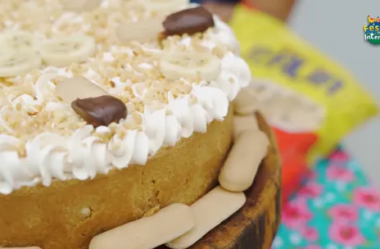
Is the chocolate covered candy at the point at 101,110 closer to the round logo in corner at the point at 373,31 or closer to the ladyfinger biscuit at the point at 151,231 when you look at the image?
the ladyfinger biscuit at the point at 151,231

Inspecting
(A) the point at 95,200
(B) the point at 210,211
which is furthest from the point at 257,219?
(A) the point at 95,200

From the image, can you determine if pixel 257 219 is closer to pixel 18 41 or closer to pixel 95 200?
pixel 95 200

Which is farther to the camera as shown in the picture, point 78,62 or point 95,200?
point 78,62

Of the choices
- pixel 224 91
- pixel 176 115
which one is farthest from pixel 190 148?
pixel 224 91

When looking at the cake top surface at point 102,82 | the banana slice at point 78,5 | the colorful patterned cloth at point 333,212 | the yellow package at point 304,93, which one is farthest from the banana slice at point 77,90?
the yellow package at point 304,93

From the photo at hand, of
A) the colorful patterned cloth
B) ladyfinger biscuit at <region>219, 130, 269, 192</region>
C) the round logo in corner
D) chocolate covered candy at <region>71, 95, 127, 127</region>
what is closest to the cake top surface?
chocolate covered candy at <region>71, 95, 127, 127</region>

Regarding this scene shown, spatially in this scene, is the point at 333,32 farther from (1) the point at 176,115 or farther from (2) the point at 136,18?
(1) the point at 176,115
